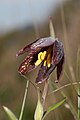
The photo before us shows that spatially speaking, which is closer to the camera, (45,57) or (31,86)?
(45,57)

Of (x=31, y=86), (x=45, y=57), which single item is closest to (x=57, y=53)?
(x=45, y=57)

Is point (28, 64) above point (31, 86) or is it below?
above

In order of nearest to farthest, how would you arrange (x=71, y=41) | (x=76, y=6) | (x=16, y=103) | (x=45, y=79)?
(x=45, y=79) → (x=16, y=103) → (x=71, y=41) → (x=76, y=6)

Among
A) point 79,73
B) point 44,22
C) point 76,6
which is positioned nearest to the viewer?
point 79,73

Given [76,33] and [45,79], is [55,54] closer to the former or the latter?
[45,79]

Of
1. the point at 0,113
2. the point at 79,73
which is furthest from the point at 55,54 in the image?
the point at 0,113

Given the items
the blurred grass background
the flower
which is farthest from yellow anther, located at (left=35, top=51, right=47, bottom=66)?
the blurred grass background

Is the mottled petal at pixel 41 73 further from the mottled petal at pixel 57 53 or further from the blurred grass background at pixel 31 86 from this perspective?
the blurred grass background at pixel 31 86

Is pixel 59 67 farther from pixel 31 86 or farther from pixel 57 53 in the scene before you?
pixel 31 86

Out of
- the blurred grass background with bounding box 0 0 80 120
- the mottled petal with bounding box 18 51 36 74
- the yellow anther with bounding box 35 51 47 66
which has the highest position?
the yellow anther with bounding box 35 51 47 66

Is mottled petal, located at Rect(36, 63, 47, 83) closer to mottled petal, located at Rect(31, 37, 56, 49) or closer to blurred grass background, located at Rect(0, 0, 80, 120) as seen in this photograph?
mottled petal, located at Rect(31, 37, 56, 49)

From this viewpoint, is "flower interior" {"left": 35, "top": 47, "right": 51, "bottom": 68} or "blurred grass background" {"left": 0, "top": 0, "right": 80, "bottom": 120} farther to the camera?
"blurred grass background" {"left": 0, "top": 0, "right": 80, "bottom": 120}
